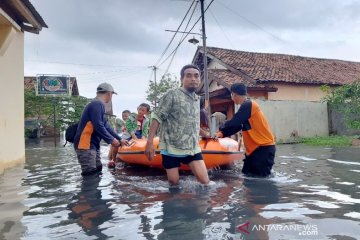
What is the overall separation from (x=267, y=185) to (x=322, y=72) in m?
19.5

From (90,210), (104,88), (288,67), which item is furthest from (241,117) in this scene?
(288,67)

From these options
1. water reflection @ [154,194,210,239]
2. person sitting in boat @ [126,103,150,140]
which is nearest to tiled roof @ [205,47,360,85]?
person sitting in boat @ [126,103,150,140]

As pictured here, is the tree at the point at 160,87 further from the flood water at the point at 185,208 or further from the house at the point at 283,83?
the flood water at the point at 185,208

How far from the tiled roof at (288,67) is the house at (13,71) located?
40.3 feet

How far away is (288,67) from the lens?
2177cm

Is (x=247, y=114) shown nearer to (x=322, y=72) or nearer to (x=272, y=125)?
(x=272, y=125)

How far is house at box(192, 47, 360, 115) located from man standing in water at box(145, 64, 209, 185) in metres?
12.9

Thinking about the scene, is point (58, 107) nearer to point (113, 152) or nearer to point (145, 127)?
point (113, 152)

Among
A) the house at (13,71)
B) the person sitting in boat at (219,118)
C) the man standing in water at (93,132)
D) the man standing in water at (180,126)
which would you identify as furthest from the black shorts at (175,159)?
the person sitting in boat at (219,118)

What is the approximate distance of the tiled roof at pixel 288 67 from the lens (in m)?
19.4

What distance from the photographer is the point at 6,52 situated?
8016 mm

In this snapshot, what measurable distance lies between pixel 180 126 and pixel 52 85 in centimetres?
1945

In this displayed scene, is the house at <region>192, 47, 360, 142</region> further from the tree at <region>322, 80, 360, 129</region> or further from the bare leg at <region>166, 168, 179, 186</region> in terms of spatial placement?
the bare leg at <region>166, 168, 179, 186</region>

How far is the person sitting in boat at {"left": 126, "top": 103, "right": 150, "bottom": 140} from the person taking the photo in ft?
27.9
